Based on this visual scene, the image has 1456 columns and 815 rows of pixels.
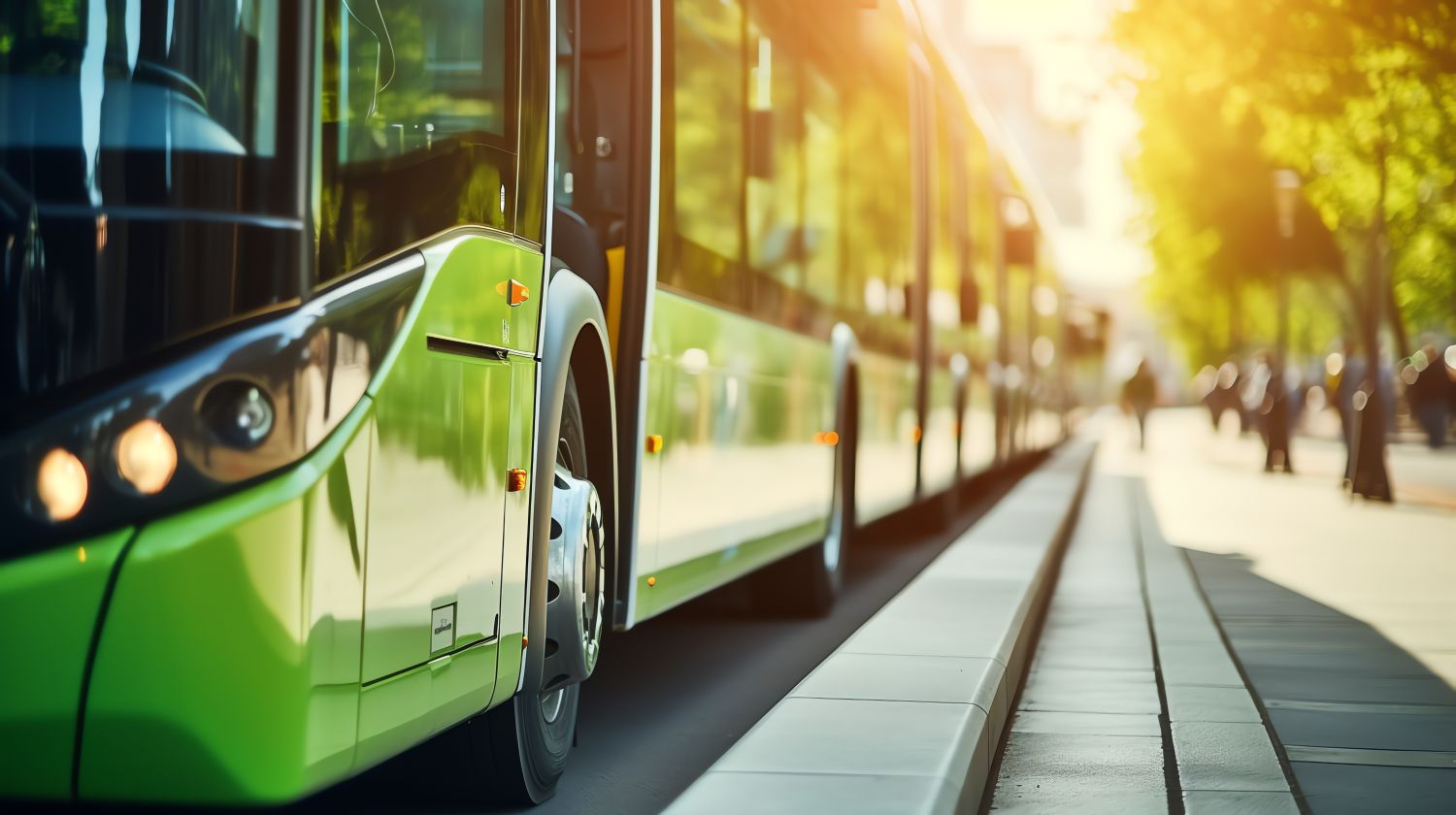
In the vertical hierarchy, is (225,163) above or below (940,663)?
above

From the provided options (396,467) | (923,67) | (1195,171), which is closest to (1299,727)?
(396,467)

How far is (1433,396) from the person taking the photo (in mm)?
36531

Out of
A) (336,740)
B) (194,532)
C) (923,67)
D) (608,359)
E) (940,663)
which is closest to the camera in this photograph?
(194,532)

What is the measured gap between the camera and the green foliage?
57.0ft

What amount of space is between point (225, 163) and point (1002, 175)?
716 inches

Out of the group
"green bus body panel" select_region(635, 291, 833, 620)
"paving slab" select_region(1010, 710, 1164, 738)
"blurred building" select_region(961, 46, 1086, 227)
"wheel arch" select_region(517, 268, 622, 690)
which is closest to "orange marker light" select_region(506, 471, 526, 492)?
"wheel arch" select_region(517, 268, 622, 690)

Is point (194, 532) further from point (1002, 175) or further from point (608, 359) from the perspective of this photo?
point (1002, 175)

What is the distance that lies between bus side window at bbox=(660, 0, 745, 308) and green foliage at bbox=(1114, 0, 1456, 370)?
985cm

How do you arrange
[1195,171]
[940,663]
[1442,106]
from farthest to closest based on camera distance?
[1195,171] → [1442,106] → [940,663]

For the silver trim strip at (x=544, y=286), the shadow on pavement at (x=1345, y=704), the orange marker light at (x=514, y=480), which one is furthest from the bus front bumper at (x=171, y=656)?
the shadow on pavement at (x=1345, y=704)

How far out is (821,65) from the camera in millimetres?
9844

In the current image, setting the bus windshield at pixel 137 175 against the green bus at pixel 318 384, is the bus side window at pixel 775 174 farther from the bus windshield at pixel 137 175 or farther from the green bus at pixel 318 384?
the bus windshield at pixel 137 175

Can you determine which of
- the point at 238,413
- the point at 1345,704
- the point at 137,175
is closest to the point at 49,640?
the point at 238,413

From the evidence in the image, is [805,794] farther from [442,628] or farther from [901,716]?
[901,716]
